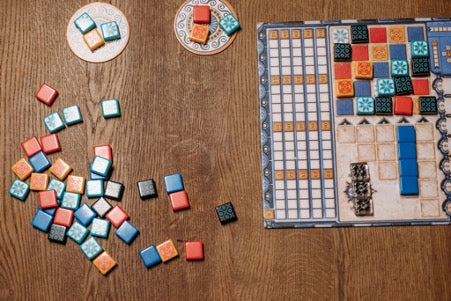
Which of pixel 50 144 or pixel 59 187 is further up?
pixel 50 144

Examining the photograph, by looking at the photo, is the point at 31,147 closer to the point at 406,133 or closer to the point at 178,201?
the point at 178,201

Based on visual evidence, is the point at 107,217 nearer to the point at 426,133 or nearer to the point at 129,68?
the point at 129,68

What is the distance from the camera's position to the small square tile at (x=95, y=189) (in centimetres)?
189

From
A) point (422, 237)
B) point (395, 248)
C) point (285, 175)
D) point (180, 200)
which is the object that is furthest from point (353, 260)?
point (180, 200)

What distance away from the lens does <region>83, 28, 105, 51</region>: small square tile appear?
1.94 m

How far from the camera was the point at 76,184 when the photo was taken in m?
1.90

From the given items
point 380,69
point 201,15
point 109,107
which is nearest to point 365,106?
point 380,69

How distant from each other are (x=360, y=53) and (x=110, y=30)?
1080 mm

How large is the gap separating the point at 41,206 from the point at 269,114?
40.7 inches

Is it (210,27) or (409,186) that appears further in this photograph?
(210,27)

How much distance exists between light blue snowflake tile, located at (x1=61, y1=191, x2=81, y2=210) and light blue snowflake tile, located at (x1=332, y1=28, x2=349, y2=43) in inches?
50.6

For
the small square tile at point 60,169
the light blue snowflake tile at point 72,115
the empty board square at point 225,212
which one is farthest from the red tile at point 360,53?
the small square tile at point 60,169

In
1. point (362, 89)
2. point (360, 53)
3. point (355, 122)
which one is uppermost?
point (360, 53)

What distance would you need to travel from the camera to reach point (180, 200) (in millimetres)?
1888
